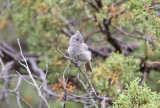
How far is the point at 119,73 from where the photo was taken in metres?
3.55

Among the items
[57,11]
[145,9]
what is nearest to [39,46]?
[57,11]

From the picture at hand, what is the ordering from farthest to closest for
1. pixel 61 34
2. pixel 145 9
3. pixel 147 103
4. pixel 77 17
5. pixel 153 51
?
pixel 77 17
pixel 61 34
pixel 153 51
pixel 145 9
pixel 147 103

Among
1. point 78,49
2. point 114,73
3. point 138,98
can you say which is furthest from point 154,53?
point 138,98

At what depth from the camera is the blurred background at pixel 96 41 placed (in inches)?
139

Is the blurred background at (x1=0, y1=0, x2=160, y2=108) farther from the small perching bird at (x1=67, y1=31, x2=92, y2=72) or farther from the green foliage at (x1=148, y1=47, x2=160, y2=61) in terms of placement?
the small perching bird at (x1=67, y1=31, x2=92, y2=72)

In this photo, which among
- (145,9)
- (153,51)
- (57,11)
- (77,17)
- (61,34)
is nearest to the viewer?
(145,9)

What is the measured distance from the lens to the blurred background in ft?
11.6

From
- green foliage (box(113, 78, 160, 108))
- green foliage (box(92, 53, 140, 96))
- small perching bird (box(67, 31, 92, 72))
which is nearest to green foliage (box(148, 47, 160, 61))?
green foliage (box(92, 53, 140, 96))

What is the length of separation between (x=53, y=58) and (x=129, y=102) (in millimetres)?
2647

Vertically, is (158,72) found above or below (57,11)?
below

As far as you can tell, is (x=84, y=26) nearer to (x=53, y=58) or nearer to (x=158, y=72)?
(x=53, y=58)

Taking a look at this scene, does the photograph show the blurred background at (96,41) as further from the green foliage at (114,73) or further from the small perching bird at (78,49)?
the small perching bird at (78,49)

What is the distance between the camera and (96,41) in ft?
17.3

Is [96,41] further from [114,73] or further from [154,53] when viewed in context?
[114,73]
